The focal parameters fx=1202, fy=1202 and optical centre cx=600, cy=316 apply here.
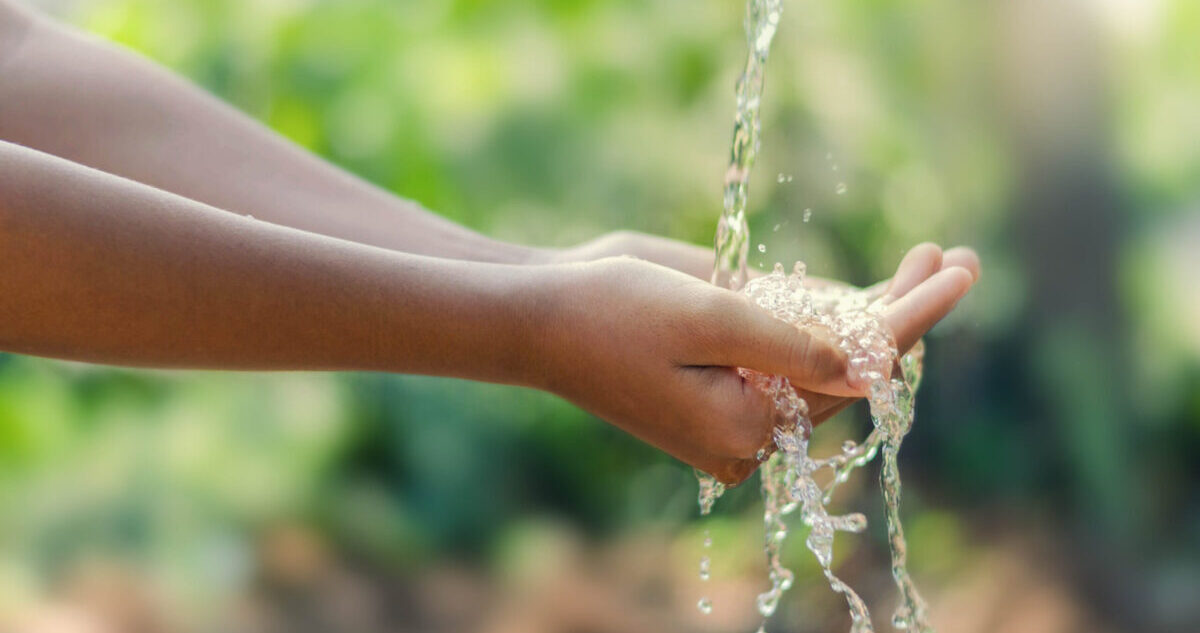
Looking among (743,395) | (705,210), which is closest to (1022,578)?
(705,210)

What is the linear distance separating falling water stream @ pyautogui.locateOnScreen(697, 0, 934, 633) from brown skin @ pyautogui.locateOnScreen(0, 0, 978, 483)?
21mm

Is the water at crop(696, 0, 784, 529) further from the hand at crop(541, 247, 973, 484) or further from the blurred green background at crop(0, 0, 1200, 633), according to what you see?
the blurred green background at crop(0, 0, 1200, 633)

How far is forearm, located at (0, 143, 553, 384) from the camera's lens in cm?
64

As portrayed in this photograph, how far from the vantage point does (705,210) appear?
2053 millimetres

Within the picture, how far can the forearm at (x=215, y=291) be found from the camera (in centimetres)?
64

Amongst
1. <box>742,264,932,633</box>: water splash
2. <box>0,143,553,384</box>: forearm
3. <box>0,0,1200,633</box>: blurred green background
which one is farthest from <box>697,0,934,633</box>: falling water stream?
<box>0,0,1200,633</box>: blurred green background

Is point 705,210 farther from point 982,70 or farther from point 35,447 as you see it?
point 35,447

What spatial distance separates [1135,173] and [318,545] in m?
1.57

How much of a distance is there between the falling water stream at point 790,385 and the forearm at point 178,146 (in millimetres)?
215

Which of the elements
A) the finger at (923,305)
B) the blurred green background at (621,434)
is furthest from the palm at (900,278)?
the blurred green background at (621,434)

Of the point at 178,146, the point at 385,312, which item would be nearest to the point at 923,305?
the point at 385,312

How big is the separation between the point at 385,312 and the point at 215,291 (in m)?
0.10

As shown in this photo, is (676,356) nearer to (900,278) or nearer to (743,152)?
(900,278)

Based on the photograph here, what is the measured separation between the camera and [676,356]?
28.7 inches
